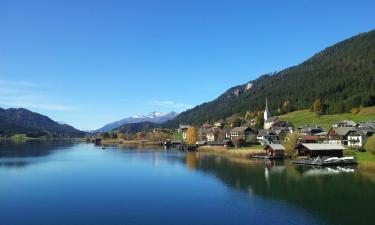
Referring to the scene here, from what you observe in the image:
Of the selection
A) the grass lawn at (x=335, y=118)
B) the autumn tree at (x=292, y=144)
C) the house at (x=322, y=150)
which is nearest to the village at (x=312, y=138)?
the house at (x=322, y=150)

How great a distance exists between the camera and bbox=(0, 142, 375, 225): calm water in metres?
44.6

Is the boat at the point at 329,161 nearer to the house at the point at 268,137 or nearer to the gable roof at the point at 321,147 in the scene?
the gable roof at the point at 321,147

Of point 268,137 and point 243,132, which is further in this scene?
point 243,132

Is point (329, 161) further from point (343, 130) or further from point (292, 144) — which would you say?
point (343, 130)

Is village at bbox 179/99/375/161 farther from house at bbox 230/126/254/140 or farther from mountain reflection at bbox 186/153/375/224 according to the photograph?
mountain reflection at bbox 186/153/375/224

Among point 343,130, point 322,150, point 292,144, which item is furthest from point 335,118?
point 322,150

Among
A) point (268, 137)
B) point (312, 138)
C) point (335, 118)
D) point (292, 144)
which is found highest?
point (335, 118)

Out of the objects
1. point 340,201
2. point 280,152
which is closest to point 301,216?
point 340,201

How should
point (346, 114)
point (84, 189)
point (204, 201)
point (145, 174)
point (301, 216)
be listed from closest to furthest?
point (301, 216) → point (204, 201) → point (84, 189) → point (145, 174) → point (346, 114)

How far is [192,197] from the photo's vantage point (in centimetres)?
5747

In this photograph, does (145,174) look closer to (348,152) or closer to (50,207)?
(50,207)

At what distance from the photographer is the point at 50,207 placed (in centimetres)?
5131

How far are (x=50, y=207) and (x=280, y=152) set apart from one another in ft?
257

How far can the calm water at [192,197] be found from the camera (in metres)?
44.6
